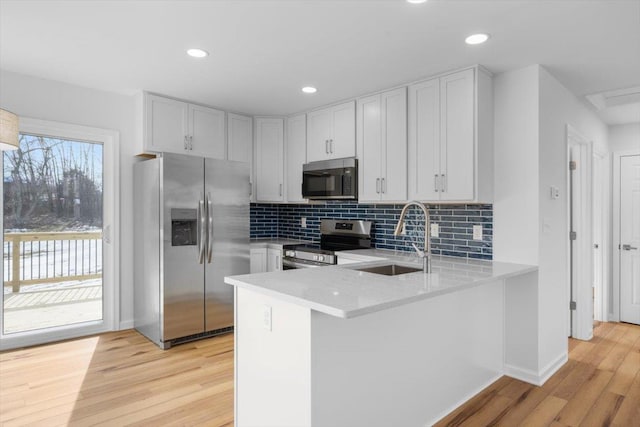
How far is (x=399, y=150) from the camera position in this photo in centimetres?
346

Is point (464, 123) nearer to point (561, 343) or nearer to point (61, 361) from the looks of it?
point (561, 343)

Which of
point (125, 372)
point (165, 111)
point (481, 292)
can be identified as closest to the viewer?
point (481, 292)

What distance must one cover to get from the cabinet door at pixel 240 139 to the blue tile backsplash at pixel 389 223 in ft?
2.31

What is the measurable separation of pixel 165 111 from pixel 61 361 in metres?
2.38

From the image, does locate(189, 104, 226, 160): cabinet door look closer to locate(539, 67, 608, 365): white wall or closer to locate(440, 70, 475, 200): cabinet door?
locate(440, 70, 475, 200): cabinet door

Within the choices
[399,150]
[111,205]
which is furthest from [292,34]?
[111,205]

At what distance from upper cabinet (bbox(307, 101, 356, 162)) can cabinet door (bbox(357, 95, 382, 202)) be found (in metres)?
0.11

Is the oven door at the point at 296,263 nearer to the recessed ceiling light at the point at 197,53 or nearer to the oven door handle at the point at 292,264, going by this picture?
the oven door handle at the point at 292,264

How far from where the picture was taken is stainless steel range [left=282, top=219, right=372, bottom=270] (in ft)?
12.5

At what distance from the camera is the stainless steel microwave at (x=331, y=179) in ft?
12.7

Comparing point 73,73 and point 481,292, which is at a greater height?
point 73,73

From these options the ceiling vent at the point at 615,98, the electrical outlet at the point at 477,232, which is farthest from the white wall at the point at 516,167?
the ceiling vent at the point at 615,98

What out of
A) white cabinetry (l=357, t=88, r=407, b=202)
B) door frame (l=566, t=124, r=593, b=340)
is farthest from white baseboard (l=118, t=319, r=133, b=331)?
door frame (l=566, t=124, r=593, b=340)

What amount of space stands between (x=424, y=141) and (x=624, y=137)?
2943 millimetres
